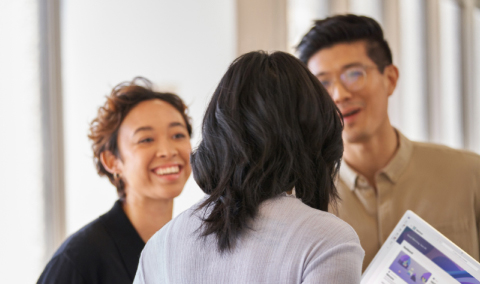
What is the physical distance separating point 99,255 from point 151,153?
448 millimetres

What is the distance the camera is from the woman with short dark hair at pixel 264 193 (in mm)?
897

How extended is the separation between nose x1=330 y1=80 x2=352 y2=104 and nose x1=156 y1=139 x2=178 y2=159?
2.23 ft

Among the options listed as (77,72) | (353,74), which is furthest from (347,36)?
(77,72)

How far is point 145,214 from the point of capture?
192 cm

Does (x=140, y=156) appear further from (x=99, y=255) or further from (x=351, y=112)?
(x=351, y=112)

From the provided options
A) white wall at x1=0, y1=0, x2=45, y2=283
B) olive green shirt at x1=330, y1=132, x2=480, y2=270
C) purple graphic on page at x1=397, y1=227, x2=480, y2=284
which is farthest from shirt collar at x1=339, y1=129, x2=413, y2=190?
white wall at x1=0, y1=0, x2=45, y2=283

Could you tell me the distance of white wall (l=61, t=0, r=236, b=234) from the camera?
2248 millimetres

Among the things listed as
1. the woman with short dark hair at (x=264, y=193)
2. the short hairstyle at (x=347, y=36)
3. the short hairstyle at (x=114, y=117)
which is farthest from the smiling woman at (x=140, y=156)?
the woman with short dark hair at (x=264, y=193)

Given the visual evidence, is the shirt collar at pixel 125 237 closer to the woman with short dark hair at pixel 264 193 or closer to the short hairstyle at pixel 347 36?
the woman with short dark hair at pixel 264 193

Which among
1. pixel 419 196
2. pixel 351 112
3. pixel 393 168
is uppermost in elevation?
pixel 351 112

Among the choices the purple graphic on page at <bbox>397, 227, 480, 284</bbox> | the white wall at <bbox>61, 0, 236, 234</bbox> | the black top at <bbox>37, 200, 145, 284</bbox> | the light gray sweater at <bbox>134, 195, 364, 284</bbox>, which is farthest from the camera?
the white wall at <bbox>61, 0, 236, 234</bbox>

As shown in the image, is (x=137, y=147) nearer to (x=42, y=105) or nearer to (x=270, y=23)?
(x=42, y=105)

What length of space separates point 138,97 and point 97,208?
2.33ft

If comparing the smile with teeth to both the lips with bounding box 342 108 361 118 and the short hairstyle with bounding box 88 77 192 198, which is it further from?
the lips with bounding box 342 108 361 118
